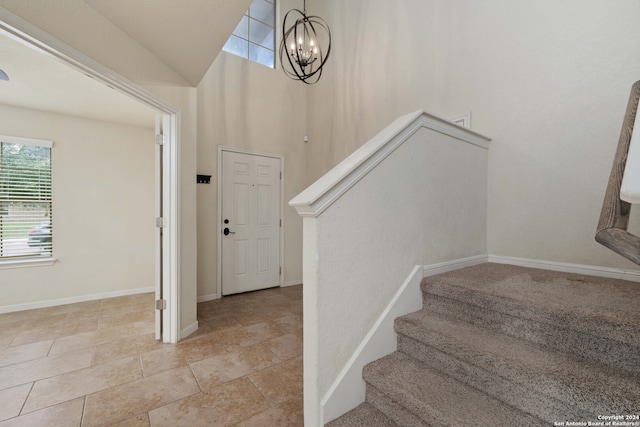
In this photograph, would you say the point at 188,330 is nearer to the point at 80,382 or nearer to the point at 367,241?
the point at 80,382

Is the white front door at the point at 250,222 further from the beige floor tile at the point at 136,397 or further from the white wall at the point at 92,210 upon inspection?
the beige floor tile at the point at 136,397

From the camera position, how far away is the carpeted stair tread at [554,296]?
1198 millimetres

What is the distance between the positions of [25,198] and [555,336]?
5464 mm

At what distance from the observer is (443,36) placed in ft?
9.49

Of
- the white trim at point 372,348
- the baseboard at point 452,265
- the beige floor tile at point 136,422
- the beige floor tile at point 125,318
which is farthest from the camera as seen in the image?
the beige floor tile at point 125,318

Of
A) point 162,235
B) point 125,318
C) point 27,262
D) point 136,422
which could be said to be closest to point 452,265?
point 136,422

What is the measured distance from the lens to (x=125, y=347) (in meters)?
2.45

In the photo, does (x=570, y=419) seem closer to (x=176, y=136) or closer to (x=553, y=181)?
(x=553, y=181)

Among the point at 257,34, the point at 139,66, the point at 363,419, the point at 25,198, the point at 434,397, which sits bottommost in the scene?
the point at 363,419

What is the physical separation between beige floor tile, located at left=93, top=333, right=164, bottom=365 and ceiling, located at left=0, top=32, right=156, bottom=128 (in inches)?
88.4

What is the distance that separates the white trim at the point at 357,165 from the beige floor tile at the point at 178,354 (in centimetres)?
184

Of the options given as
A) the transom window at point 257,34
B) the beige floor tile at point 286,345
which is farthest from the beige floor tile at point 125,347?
the transom window at point 257,34

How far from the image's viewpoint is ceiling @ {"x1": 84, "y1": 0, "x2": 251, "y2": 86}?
171 centimetres

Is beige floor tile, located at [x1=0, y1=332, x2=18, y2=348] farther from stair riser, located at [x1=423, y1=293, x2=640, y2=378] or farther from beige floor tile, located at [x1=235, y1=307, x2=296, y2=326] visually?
stair riser, located at [x1=423, y1=293, x2=640, y2=378]
